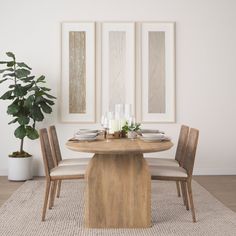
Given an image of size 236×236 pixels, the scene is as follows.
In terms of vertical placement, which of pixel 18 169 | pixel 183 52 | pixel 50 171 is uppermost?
pixel 183 52

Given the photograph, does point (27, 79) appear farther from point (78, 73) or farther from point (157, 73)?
point (157, 73)

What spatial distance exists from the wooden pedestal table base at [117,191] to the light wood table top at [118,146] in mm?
110

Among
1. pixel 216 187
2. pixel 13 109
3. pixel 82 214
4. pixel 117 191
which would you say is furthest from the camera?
pixel 13 109

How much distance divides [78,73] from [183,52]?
1564mm

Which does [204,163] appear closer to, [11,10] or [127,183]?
[127,183]

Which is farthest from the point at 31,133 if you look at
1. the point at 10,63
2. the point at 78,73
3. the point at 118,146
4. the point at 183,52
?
the point at 183,52

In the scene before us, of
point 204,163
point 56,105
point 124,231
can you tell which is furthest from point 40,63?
point 124,231

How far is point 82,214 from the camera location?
3615 millimetres

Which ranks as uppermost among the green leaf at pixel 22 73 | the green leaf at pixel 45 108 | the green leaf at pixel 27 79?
the green leaf at pixel 22 73

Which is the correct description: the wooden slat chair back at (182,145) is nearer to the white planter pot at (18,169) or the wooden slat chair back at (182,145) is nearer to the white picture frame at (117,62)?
the white picture frame at (117,62)

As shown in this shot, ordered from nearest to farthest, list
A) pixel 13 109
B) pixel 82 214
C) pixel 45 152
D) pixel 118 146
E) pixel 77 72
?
pixel 118 146 < pixel 45 152 < pixel 82 214 < pixel 13 109 < pixel 77 72

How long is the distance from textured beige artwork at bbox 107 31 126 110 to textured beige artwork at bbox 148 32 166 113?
1.30ft

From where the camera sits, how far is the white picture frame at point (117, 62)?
559 cm

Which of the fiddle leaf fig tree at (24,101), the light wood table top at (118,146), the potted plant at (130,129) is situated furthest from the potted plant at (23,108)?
the light wood table top at (118,146)
